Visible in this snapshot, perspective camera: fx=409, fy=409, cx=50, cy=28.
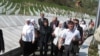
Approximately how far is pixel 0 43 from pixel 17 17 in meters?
18.2

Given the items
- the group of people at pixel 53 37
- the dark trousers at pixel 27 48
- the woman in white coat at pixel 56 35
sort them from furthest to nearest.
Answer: the dark trousers at pixel 27 48
the woman in white coat at pixel 56 35
the group of people at pixel 53 37

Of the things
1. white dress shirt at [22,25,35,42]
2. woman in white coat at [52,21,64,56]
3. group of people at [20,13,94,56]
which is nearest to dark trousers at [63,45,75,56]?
group of people at [20,13,94,56]

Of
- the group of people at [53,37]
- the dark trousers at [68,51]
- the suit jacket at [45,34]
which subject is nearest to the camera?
the group of people at [53,37]

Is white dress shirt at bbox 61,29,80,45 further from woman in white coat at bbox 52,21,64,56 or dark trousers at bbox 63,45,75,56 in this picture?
woman in white coat at bbox 52,21,64,56

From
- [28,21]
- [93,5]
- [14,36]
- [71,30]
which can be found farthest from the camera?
[93,5]

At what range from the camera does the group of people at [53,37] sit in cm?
1327

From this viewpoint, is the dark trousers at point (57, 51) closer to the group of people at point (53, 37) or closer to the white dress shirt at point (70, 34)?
the group of people at point (53, 37)

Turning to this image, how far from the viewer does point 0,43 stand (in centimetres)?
1208

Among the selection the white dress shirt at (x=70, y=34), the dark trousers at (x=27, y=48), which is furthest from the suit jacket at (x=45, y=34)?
the white dress shirt at (x=70, y=34)

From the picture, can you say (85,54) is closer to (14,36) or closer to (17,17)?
(14,36)

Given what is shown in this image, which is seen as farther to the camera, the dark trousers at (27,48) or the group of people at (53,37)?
the dark trousers at (27,48)

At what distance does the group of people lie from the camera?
13.3m

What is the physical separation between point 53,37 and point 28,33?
1.18 meters

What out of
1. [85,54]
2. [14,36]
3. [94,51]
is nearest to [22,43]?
[85,54]
